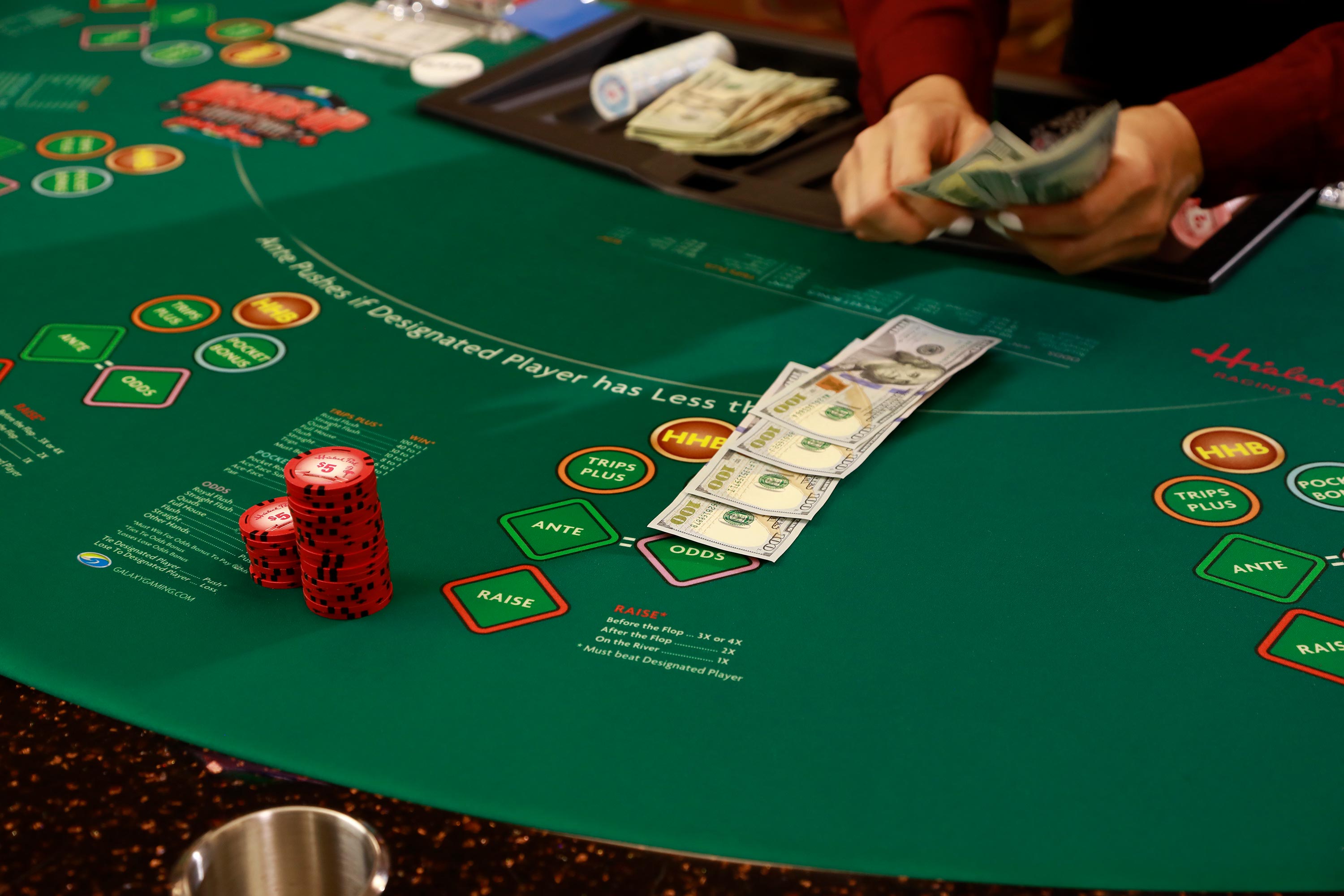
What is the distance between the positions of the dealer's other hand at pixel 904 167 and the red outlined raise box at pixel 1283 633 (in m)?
0.76

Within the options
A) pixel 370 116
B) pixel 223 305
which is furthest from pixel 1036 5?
pixel 223 305

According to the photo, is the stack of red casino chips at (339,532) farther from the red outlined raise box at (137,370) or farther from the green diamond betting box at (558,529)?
the red outlined raise box at (137,370)

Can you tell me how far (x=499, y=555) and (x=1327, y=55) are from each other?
4.55 feet

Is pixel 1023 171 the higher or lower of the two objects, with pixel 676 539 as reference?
higher

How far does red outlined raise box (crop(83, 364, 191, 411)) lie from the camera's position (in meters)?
1.64

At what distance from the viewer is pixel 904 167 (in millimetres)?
1827

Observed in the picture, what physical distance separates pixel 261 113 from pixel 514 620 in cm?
165

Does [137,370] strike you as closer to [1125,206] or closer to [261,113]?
[261,113]

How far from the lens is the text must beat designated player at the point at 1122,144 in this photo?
1740 mm

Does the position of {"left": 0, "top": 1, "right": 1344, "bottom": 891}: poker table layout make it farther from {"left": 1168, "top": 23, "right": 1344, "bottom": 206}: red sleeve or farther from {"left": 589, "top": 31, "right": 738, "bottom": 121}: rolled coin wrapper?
{"left": 589, "top": 31, "right": 738, "bottom": 121}: rolled coin wrapper

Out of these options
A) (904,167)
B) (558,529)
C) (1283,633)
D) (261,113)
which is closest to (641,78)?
(261,113)

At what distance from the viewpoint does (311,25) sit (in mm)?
2951

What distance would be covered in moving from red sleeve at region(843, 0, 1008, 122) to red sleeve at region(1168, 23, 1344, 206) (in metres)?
0.42

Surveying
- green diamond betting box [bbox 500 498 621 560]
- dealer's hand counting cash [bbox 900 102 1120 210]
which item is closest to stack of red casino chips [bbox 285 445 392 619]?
green diamond betting box [bbox 500 498 621 560]
